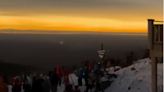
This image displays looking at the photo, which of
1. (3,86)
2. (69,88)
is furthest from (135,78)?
(3,86)

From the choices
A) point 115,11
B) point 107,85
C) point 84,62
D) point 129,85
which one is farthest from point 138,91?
point 115,11

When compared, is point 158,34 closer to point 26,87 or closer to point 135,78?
point 135,78

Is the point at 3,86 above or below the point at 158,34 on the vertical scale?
below

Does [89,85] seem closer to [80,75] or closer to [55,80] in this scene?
[80,75]

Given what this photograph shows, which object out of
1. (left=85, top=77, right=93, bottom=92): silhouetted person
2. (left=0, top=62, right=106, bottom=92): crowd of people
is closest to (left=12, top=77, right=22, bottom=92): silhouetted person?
(left=0, top=62, right=106, bottom=92): crowd of people

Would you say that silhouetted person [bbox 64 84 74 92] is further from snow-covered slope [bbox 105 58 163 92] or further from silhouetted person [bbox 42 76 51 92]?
snow-covered slope [bbox 105 58 163 92]

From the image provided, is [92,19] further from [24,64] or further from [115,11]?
[24,64]

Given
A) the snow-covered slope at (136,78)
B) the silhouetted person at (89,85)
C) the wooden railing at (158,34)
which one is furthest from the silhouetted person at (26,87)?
the wooden railing at (158,34)
